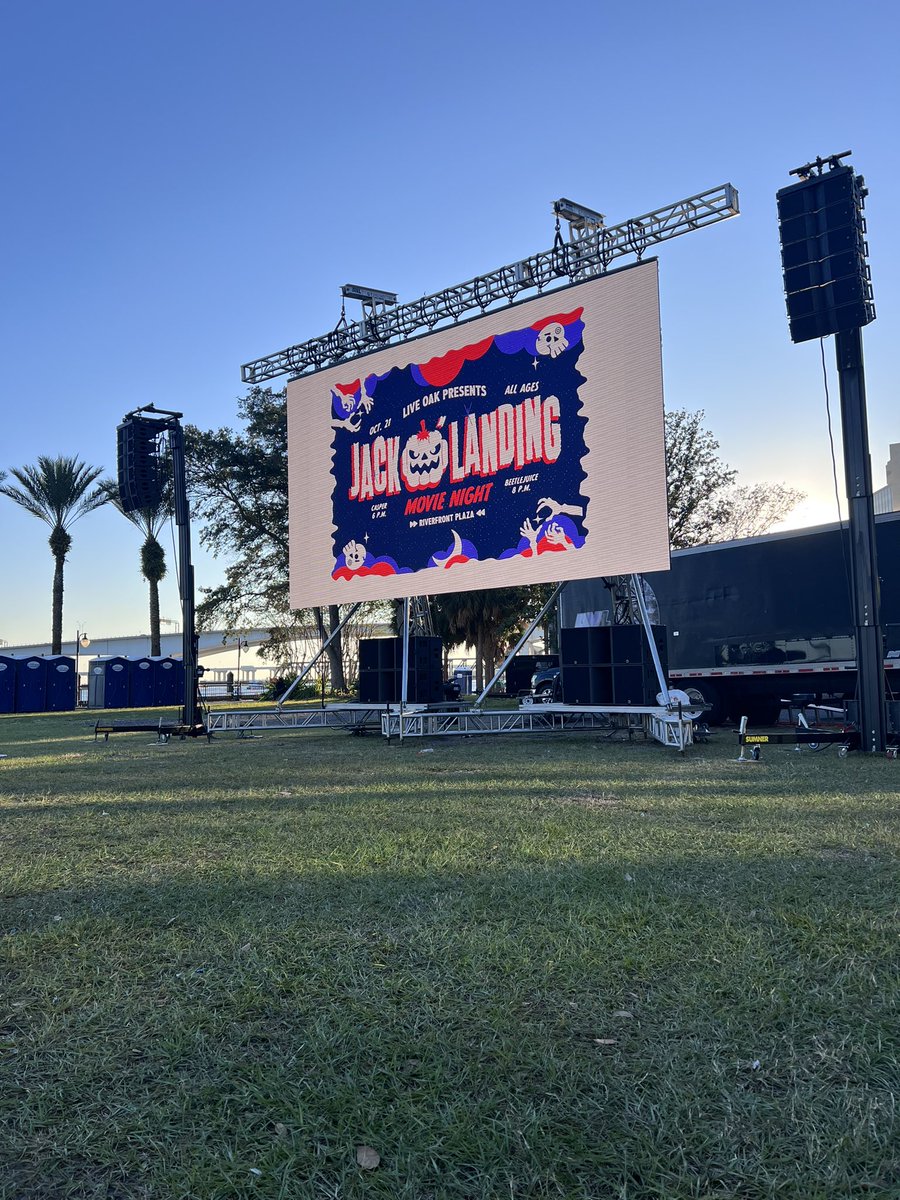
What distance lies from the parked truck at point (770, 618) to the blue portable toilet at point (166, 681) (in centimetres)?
2122

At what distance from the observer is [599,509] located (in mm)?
13211

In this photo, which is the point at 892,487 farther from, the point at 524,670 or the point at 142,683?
the point at 142,683

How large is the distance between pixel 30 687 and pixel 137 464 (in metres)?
17.6

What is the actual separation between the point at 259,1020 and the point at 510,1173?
3.51 feet

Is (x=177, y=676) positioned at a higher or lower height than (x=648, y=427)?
lower

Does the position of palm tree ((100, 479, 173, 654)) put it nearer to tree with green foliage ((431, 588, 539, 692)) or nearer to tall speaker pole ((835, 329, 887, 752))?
tree with green foliage ((431, 588, 539, 692))

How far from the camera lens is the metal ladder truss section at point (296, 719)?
648 inches

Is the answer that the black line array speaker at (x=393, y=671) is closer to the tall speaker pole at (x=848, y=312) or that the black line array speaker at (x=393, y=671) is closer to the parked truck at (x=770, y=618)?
the parked truck at (x=770, y=618)

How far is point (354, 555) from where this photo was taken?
16.4m

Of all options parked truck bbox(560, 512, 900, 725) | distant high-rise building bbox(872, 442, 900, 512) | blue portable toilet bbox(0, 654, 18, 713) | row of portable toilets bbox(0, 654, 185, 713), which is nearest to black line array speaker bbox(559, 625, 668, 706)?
parked truck bbox(560, 512, 900, 725)

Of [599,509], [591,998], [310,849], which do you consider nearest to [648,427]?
[599,509]

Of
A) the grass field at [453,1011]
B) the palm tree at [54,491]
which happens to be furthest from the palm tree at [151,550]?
the grass field at [453,1011]

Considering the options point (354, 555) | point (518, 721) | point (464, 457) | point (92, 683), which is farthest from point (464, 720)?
point (92, 683)

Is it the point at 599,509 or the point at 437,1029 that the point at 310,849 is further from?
the point at 599,509
